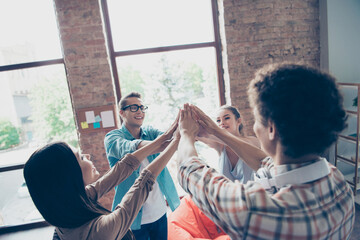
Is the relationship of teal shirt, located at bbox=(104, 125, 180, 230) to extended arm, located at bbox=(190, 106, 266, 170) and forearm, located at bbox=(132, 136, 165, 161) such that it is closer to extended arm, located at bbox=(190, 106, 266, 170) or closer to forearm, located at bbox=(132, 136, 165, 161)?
forearm, located at bbox=(132, 136, 165, 161)

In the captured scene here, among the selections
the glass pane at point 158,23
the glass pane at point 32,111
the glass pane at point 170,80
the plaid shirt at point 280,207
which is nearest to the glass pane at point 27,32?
the glass pane at point 32,111

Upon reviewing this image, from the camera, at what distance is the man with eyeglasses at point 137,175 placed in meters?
1.78

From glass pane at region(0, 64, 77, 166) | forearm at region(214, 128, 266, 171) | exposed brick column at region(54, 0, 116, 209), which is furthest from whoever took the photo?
glass pane at region(0, 64, 77, 166)

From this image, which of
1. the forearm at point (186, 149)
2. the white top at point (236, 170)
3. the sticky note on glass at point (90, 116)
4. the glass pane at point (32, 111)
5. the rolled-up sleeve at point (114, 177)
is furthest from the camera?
the glass pane at point (32, 111)

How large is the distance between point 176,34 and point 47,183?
2.77m

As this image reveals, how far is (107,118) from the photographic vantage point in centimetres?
293

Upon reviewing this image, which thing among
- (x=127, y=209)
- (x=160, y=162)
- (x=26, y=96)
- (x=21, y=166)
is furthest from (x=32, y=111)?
(x=127, y=209)

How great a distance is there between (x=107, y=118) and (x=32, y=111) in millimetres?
1152

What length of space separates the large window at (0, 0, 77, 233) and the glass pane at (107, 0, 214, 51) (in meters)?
0.86

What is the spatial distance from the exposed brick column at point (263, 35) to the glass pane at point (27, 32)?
2395 mm

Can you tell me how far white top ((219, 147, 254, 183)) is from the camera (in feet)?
5.98

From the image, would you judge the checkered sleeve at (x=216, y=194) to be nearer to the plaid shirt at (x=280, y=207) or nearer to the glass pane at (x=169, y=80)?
the plaid shirt at (x=280, y=207)

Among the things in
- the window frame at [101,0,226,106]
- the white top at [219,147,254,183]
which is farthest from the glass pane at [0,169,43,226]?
the white top at [219,147,254,183]

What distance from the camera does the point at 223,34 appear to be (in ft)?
10.2
